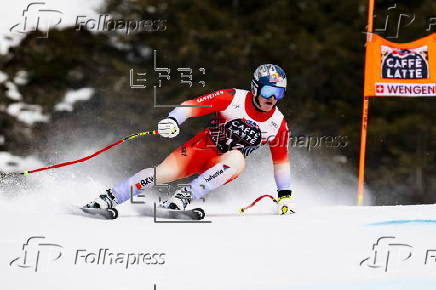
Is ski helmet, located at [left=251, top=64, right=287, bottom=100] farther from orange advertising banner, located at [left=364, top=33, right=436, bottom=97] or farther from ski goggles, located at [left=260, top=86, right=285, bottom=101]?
orange advertising banner, located at [left=364, top=33, right=436, bottom=97]

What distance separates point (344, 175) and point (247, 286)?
9.94 meters

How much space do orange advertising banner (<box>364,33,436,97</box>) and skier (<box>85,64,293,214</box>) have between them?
1.88m

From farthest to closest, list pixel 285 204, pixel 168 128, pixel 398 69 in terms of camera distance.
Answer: pixel 398 69 < pixel 285 204 < pixel 168 128

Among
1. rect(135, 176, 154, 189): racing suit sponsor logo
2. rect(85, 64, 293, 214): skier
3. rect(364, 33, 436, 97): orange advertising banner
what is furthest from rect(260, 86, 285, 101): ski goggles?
rect(364, 33, 436, 97): orange advertising banner

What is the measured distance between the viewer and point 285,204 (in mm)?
5691

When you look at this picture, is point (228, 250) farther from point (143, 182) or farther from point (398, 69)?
point (398, 69)

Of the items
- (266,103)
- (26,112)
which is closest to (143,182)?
(266,103)

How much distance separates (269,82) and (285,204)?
1106 millimetres

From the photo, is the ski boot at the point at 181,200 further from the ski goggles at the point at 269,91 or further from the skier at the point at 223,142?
the ski goggles at the point at 269,91

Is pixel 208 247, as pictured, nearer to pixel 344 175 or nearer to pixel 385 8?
pixel 344 175

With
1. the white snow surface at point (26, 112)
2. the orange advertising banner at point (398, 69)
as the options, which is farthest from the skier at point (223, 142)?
the white snow surface at point (26, 112)

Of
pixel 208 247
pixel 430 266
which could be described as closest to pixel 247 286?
pixel 208 247

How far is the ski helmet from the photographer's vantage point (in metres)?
5.28

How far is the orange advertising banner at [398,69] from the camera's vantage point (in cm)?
701
